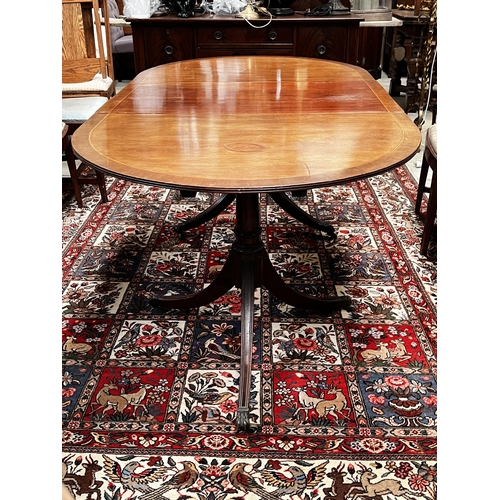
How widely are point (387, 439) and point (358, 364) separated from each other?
36 cm

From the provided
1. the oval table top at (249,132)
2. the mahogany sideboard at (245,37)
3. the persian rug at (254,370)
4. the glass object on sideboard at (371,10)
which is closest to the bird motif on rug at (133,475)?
the persian rug at (254,370)

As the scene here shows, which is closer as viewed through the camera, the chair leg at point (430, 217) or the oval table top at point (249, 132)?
the oval table top at point (249, 132)

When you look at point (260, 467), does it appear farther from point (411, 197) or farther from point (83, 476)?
point (411, 197)

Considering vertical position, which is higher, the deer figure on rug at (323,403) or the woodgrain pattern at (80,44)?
the woodgrain pattern at (80,44)

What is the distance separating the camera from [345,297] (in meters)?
2.27

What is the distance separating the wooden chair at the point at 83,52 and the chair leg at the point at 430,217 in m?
2.07

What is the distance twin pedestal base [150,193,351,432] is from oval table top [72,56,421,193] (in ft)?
1.12

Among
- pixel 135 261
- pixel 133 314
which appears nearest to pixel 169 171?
pixel 133 314

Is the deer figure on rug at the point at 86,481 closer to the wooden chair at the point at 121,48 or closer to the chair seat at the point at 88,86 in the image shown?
the chair seat at the point at 88,86

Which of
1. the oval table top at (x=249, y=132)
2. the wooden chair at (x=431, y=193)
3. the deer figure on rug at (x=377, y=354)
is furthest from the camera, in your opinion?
the wooden chair at (x=431, y=193)

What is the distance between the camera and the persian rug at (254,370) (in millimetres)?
1529

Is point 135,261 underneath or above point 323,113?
underneath

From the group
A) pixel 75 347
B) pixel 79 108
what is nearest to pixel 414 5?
pixel 79 108

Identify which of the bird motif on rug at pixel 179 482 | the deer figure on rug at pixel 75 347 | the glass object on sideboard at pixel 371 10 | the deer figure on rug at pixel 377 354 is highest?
the glass object on sideboard at pixel 371 10
